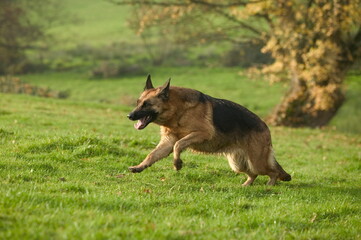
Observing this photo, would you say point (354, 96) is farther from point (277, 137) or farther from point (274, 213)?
point (274, 213)

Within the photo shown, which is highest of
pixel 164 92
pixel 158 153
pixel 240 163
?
pixel 164 92

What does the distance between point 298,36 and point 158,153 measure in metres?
17.2

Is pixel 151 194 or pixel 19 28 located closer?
pixel 151 194

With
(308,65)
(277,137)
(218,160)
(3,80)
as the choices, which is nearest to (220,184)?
(218,160)

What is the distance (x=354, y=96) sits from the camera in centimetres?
3522

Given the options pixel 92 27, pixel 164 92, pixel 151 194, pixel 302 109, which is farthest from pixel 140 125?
pixel 92 27

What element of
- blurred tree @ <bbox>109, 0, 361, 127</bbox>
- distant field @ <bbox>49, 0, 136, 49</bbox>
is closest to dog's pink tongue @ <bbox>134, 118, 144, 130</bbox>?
blurred tree @ <bbox>109, 0, 361, 127</bbox>

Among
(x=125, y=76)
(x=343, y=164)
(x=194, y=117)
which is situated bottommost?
(x=125, y=76)

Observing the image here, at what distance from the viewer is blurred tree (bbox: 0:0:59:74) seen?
157 feet

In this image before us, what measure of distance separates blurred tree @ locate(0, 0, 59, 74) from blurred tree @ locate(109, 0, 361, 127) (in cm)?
2471

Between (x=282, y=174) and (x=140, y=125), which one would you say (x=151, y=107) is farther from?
(x=282, y=174)

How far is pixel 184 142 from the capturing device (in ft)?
29.2

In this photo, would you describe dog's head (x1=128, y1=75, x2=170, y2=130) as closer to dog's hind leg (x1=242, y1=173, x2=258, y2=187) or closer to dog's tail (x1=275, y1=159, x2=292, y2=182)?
dog's hind leg (x1=242, y1=173, x2=258, y2=187)

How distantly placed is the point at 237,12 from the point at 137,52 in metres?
32.1
